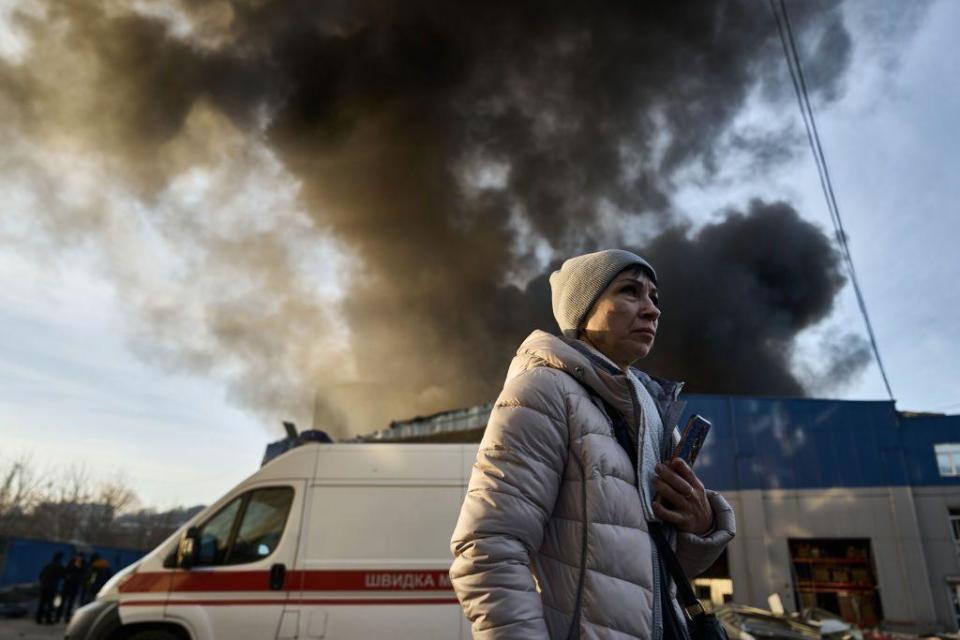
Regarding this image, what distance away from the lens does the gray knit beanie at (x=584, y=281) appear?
5.72 feet

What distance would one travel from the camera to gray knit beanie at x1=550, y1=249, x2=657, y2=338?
5.72 feet

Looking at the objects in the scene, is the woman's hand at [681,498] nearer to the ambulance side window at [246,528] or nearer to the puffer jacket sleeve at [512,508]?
the puffer jacket sleeve at [512,508]

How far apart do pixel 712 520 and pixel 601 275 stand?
29.5 inches

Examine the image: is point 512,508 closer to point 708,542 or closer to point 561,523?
point 561,523

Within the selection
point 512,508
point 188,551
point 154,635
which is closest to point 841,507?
point 188,551

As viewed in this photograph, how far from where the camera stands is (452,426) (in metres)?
35.9

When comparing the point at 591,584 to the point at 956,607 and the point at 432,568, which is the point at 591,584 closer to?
the point at 432,568

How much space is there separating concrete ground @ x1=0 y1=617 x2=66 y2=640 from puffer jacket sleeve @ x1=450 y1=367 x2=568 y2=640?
11964 millimetres

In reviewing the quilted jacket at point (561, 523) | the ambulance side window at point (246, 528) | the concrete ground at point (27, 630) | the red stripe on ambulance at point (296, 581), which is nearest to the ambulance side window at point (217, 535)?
the ambulance side window at point (246, 528)

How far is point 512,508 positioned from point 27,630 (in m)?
13.7

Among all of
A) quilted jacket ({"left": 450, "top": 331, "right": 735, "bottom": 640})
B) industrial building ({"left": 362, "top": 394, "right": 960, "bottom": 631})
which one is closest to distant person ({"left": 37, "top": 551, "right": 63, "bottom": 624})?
quilted jacket ({"left": 450, "top": 331, "right": 735, "bottom": 640})

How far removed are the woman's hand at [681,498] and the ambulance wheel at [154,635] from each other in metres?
5.25

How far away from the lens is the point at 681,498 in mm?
1503

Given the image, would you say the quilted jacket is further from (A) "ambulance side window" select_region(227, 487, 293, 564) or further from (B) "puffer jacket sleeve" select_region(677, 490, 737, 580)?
(A) "ambulance side window" select_region(227, 487, 293, 564)
